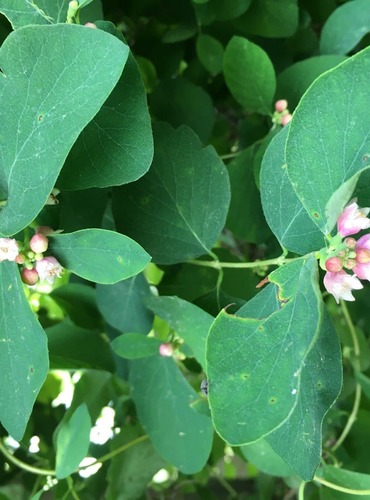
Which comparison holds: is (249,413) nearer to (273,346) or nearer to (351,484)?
(273,346)

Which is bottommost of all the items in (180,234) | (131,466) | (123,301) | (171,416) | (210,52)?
(131,466)

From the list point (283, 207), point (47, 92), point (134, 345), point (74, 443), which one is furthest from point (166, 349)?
point (47, 92)

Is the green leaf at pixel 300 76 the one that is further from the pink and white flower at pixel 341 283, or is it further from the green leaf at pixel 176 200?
the pink and white flower at pixel 341 283

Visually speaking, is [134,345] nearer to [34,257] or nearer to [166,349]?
[166,349]

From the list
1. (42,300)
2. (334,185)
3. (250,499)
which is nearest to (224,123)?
(42,300)

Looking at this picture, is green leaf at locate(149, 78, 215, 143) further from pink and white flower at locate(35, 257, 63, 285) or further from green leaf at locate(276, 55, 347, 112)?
pink and white flower at locate(35, 257, 63, 285)

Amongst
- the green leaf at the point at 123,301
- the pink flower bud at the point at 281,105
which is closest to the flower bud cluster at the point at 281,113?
the pink flower bud at the point at 281,105

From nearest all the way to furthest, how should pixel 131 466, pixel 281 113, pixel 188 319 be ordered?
pixel 188 319, pixel 281 113, pixel 131 466
